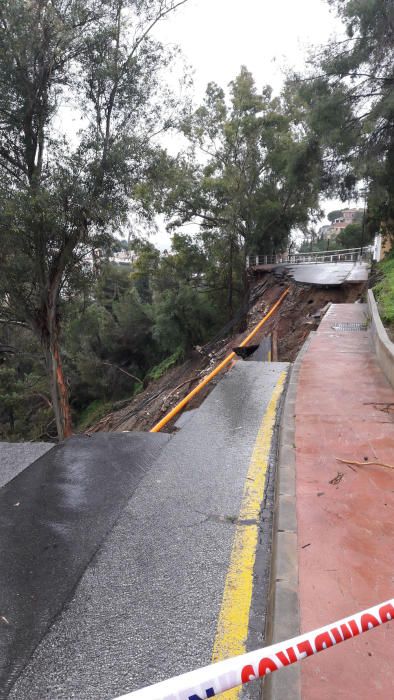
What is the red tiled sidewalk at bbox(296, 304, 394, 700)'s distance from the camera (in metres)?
1.75

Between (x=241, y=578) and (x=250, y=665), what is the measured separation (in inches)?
45.2

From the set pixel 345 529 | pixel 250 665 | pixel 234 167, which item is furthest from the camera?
pixel 234 167

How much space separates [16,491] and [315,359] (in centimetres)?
558

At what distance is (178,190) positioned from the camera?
2366cm

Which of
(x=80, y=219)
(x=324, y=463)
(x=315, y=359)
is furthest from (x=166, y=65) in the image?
(x=324, y=463)

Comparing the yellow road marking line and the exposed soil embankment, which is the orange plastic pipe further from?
the yellow road marking line

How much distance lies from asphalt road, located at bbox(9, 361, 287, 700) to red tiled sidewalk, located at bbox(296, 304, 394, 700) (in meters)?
0.49

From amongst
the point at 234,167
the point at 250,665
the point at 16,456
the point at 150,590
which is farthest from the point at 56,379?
the point at 234,167

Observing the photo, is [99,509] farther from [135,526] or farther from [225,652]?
[225,652]

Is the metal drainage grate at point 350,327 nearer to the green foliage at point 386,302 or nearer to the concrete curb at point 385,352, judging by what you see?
the green foliage at point 386,302

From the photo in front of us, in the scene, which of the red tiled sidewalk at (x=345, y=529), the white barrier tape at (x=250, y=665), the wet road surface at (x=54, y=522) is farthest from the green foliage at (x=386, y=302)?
the white barrier tape at (x=250, y=665)

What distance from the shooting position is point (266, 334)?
14.4 m

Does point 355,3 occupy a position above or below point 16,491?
above

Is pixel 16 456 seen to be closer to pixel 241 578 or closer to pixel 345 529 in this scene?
pixel 241 578
